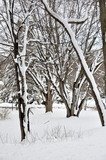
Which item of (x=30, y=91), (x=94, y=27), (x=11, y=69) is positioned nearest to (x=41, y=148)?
(x=94, y=27)

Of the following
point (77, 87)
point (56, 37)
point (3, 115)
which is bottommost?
point (3, 115)

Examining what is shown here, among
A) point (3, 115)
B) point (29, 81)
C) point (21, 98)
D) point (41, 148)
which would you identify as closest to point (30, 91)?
point (29, 81)

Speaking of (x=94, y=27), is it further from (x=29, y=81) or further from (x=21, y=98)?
(x=21, y=98)

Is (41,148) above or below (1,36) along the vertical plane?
below

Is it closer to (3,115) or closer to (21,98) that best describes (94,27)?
(3,115)

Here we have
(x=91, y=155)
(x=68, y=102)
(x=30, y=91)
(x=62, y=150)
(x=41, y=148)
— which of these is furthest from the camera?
(x=30, y=91)

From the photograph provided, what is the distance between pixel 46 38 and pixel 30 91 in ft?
50.6

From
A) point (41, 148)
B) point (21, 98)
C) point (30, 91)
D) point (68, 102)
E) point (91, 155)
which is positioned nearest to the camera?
point (91, 155)

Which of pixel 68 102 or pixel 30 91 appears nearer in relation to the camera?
pixel 68 102

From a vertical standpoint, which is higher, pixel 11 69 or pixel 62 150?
pixel 11 69

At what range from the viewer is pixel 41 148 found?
319 inches

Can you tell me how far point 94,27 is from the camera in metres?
24.1

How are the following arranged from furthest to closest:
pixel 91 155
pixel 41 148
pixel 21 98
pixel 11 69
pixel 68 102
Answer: pixel 11 69
pixel 68 102
pixel 21 98
pixel 41 148
pixel 91 155

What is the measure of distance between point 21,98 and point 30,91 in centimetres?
2696
